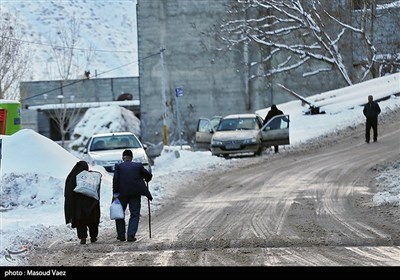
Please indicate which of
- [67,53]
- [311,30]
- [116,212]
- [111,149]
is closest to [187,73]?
[311,30]

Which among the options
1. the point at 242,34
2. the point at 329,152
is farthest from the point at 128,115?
the point at 329,152

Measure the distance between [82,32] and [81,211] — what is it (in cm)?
9283

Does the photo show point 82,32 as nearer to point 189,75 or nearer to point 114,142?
point 189,75

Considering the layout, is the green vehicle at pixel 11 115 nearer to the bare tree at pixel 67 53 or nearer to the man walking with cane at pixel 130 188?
the man walking with cane at pixel 130 188

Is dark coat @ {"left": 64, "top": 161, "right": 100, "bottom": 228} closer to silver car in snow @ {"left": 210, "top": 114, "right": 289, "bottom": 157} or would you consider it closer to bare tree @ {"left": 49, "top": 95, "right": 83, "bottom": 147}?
silver car in snow @ {"left": 210, "top": 114, "right": 289, "bottom": 157}

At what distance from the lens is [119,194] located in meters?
15.0

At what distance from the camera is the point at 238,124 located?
32656 mm

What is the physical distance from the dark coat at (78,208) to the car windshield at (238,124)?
59.1ft

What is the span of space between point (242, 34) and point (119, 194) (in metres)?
32.6

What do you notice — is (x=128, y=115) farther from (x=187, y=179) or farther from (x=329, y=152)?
(x=187, y=179)

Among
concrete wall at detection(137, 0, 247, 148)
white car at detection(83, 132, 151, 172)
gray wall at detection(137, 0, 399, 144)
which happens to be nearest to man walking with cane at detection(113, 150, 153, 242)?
white car at detection(83, 132, 151, 172)

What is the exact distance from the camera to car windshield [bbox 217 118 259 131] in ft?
106

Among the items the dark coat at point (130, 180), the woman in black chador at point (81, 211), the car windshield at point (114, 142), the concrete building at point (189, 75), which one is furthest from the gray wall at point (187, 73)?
the woman in black chador at point (81, 211)
